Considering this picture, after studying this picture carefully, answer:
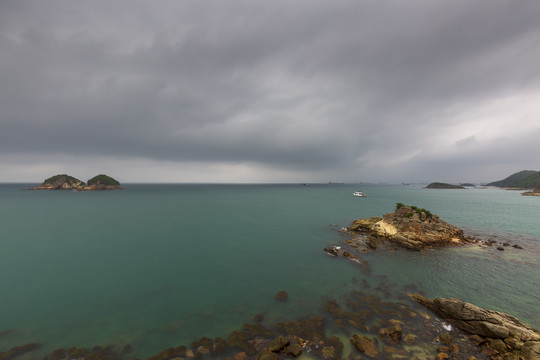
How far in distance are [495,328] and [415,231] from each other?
26.9 metres

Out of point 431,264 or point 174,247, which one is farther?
point 174,247

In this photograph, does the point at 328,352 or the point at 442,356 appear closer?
the point at 442,356

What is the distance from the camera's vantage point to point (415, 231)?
38281mm

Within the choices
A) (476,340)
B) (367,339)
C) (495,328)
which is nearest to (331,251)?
(367,339)

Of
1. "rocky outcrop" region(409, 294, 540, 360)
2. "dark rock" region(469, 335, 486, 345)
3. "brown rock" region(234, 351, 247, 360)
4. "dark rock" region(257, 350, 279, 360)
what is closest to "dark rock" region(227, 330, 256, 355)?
"brown rock" region(234, 351, 247, 360)

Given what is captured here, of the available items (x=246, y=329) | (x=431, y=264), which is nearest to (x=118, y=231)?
(x=246, y=329)

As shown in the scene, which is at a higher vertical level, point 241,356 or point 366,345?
point 366,345

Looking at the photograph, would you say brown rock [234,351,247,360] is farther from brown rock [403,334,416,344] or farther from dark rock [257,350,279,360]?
brown rock [403,334,416,344]

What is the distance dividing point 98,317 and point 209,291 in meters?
10.1

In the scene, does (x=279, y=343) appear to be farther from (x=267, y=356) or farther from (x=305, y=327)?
(x=305, y=327)

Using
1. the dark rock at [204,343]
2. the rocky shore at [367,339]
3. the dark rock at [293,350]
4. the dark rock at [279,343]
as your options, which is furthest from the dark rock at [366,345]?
the dark rock at [204,343]

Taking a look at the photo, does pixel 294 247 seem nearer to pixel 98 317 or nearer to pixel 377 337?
pixel 377 337

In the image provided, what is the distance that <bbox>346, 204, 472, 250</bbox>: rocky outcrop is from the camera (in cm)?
3678

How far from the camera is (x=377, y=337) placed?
48.3 feet
